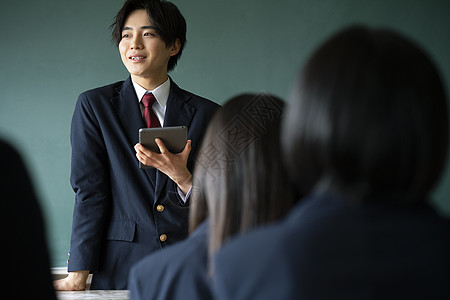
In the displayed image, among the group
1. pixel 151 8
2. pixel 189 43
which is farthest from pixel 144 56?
pixel 189 43

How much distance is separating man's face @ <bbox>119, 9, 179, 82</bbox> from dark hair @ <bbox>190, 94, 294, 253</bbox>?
112 centimetres

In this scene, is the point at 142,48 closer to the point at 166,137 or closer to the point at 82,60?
the point at 166,137

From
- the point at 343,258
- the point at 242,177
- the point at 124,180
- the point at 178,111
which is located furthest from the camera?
the point at 178,111

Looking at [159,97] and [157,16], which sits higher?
[157,16]

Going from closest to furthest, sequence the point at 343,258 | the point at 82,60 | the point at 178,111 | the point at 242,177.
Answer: the point at 343,258 → the point at 242,177 → the point at 178,111 → the point at 82,60

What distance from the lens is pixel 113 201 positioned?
181 centimetres

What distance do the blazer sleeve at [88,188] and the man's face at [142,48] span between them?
217 millimetres

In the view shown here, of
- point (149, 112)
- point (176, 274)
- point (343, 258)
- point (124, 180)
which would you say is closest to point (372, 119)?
point (343, 258)

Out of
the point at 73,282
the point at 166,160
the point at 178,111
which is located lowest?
the point at 73,282

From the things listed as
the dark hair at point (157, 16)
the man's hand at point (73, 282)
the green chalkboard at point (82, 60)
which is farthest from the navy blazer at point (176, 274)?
the green chalkboard at point (82, 60)

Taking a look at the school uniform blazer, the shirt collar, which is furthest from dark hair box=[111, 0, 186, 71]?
the school uniform blazer

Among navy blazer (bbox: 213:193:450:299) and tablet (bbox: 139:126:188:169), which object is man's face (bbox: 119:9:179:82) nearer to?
tablet (bbox: 139:126:188:169)

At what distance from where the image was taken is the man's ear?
2043 millimetres

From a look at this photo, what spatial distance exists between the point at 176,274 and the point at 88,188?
1014 mm
